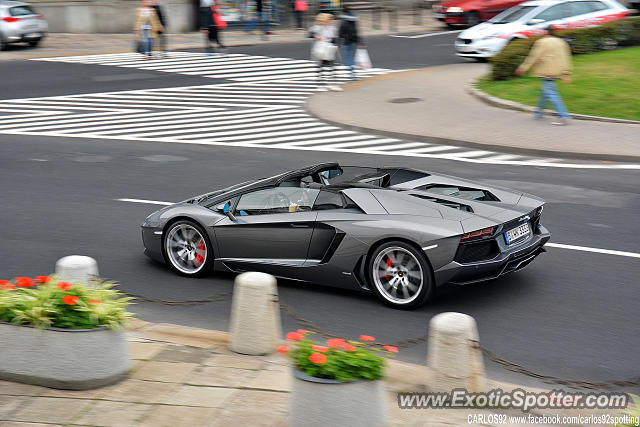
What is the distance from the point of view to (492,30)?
26.2m

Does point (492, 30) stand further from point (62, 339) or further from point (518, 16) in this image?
point (62, 339)

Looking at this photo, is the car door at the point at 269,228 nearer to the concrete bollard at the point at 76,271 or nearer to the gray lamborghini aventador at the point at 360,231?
the gray lamborghini aventador at the point at 360,231

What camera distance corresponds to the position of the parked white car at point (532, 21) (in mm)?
25734

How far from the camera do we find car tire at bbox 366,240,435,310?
829 cm

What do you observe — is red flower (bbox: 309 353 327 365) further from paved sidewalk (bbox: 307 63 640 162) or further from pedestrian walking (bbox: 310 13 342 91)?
pedestrian walking (bbox: 310 13 342 91)

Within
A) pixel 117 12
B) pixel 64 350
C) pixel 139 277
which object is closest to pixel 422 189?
pixel 139 277

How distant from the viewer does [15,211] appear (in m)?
12.7

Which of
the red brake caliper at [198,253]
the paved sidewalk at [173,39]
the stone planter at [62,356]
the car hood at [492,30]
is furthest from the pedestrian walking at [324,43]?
the stone planter at [62,356]

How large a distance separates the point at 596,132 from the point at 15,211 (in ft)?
36.6

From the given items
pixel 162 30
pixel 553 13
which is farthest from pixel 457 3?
pixel 162 30

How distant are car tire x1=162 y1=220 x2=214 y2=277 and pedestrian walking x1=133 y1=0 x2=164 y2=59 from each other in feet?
67.7

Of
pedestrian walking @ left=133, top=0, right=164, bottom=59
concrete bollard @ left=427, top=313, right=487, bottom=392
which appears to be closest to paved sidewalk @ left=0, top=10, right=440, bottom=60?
pedestrian walking @ left=133, top=0, right=164, bottom=59

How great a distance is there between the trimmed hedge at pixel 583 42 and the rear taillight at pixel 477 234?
14975 millimetres

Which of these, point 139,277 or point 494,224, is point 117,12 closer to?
point 139,277
